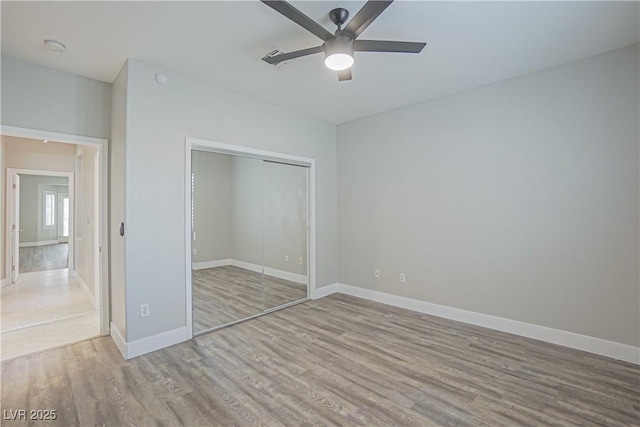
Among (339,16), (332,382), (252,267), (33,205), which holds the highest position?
(339,16)

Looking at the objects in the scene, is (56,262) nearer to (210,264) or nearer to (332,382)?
(210,264)

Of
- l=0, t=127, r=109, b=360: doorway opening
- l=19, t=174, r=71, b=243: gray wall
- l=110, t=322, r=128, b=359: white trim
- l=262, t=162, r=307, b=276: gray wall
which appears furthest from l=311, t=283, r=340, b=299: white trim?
l=19, t=174, r=71, b=243: gray wall

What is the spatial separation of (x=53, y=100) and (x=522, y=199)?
4931 mm

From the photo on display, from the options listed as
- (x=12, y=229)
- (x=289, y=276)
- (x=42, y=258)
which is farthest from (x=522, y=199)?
(x=42, y=258)

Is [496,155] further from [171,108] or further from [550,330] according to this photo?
[171,108]

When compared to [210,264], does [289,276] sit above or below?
below

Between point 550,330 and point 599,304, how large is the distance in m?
0.50

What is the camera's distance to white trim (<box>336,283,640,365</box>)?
268cm

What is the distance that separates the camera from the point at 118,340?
2.97 m

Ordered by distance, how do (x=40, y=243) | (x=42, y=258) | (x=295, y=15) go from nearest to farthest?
(x=295, y=15), (x=42, y=258), (x=40, y=243)

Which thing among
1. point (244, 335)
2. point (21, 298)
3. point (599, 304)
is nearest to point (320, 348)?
point (244, 335)

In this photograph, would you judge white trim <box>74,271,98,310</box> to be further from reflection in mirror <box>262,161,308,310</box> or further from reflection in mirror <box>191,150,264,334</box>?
reflection in mirror <box>262,161,308,310</box>

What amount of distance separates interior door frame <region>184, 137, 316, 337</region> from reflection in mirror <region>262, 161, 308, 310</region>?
0.26 feet

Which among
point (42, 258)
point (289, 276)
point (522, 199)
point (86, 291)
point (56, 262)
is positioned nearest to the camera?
point (522, 199)
